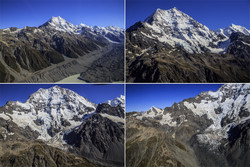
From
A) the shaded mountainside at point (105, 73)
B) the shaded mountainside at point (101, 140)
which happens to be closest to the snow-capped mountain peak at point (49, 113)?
the shaded mountainside at point (101, 140)

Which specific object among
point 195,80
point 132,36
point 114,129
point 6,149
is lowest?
point 6,149

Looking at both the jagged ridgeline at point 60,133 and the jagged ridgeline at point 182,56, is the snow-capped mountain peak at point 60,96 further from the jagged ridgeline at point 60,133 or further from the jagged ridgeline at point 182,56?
the jagged ridgeline at point 182,56

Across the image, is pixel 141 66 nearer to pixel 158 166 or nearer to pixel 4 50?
pixel 158 166

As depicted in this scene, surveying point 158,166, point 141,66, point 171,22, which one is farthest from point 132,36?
point 171,22

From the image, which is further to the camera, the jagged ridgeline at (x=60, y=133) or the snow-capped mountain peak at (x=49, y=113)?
the snow-capped mountain peak at (x=49, y=113)

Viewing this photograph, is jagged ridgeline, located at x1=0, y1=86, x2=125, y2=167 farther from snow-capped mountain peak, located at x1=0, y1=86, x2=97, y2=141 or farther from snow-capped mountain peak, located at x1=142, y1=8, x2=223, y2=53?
snow-capped mountain peak, located at x1=142, y1=8, x2=223, y2=53

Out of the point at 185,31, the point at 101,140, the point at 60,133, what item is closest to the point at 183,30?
the point at 185,31
